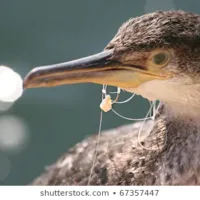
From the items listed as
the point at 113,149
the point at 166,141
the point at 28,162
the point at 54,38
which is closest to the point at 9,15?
the point at 54,38

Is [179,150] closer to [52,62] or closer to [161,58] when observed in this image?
[161,58]

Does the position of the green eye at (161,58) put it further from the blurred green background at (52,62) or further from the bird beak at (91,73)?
the blurred green background at (52,62)

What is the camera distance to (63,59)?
247cm

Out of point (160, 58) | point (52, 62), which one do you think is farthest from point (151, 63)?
point (52, 62)

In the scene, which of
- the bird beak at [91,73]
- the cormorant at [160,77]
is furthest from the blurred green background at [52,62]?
the bird beak at [91,73]

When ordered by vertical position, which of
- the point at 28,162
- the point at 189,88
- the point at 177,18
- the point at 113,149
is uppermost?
the point at 177,18

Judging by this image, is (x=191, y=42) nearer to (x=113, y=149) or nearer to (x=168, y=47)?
(x=168, y=47)

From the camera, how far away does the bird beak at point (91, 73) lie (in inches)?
49.1

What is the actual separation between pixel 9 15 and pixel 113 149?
111 cm

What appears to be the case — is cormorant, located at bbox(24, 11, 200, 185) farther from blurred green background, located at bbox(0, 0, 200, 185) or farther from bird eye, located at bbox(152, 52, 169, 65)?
blurred green background, located at bbox(0, 0, 200, 185)

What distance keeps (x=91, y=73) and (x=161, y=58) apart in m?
0.15

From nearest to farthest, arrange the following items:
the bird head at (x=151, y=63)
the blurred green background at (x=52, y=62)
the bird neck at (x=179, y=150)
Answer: the bird head at (x=151, y=63), the bird neck at (x=179, y=150), the blurred green background at (x=52, y=62)

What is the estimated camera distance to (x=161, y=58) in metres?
1.21

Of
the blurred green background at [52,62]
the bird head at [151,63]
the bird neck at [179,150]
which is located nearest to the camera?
the bird head at [151,63]
